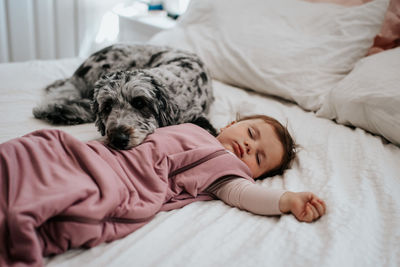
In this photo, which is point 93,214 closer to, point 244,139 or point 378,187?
point 244,139

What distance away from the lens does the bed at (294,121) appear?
0.92 metres

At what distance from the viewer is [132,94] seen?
1.45 m

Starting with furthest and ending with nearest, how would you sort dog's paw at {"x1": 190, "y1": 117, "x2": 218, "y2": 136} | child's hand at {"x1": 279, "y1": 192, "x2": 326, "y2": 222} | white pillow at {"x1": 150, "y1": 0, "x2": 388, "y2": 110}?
white pillow at {"x1": 150, "y1": 0, "x2": 388, "y2": 110}, dog's paw at {"x1": 190, "y1": 117, "x2": 218, "y2": 136}, child's hand at {"x1": 279, "y1": 192, "x2": 326, "y2": 222}

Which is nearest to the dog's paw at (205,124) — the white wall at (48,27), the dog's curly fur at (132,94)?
the dog's curly fur at (132,94)

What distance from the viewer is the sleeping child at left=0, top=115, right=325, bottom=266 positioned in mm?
844

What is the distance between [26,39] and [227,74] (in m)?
2.41

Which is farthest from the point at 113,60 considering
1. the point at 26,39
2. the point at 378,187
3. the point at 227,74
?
the point at 26,39

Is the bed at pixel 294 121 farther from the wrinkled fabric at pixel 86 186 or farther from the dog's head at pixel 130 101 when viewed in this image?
the dog's head at pixel 130 101

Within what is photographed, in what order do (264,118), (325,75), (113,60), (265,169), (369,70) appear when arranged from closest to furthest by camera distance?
(265,169) → (264,118) → (369,70) → (325,75) → (113,60)

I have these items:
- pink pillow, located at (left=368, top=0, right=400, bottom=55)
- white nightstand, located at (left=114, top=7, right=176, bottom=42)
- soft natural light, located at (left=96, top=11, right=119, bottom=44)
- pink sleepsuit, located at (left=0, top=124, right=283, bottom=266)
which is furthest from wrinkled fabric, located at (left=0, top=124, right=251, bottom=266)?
soft natural light, located at (left=96, top=11, right=119, bottom=44)

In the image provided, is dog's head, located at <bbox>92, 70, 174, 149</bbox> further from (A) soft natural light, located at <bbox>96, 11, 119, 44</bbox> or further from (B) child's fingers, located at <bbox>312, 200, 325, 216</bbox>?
(A) soft natural light, located at <bbox>96, 11, 119, 44</bbox>

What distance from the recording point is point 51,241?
2.84 feet

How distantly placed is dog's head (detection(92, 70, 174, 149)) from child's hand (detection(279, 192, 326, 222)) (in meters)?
0.61

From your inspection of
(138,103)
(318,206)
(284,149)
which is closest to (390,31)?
(284,149)
